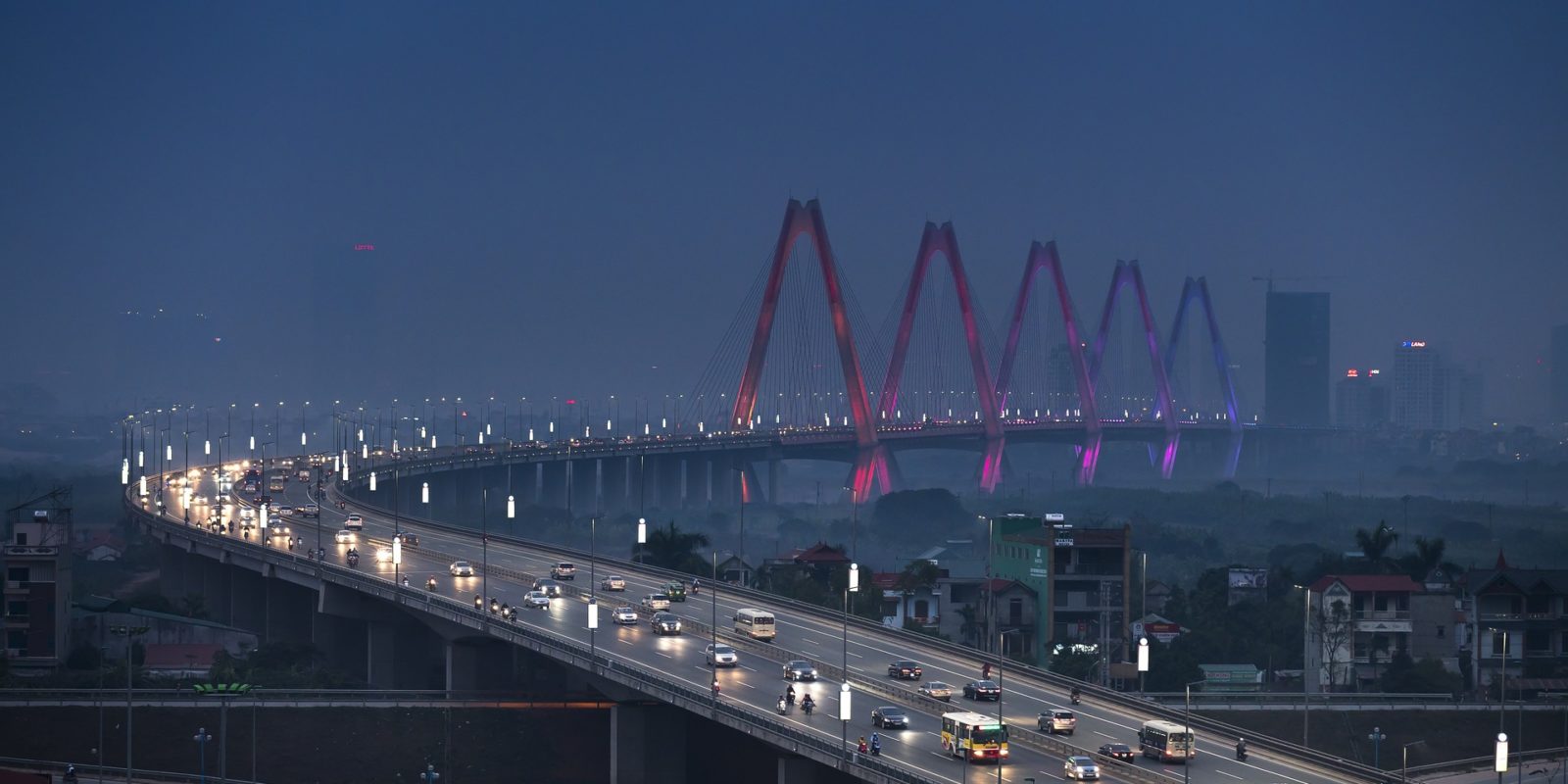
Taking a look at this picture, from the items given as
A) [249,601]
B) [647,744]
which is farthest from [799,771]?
[249,601]

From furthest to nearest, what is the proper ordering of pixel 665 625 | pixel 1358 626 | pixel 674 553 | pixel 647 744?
pixel 674 553
pixel 1358 626
pixel 665 625
pixel 647 744

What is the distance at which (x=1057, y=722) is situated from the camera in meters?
36.4

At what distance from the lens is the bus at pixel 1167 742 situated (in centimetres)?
3391

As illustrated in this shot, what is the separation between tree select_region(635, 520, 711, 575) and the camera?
73500 millimetres

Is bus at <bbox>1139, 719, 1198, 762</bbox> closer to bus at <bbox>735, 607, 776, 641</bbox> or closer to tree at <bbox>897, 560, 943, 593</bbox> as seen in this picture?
bus at <bbox>735, 607, 776, 641</bbox>

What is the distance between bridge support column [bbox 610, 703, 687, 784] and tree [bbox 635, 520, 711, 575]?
2738cm

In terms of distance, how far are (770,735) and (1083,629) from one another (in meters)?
29.8

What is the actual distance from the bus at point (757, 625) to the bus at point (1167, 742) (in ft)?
49.6

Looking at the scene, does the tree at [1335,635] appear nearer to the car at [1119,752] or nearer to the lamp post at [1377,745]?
the lamp post at [1377,745]

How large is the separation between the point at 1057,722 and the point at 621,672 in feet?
37.2

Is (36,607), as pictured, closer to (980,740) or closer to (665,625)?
(665,625)

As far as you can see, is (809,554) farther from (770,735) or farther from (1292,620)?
(770,735)

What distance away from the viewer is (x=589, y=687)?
168ft

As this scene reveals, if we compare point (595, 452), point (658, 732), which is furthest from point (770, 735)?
point (595, 452)
